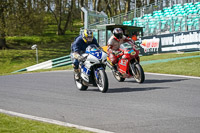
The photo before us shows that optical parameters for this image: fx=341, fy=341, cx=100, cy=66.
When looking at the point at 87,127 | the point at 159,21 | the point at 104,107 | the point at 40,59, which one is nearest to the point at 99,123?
the point at 87,127

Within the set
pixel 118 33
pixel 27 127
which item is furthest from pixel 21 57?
pixel 27 127

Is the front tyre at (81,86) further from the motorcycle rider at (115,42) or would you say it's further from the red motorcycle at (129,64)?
the motorcycle rider at (115,42)

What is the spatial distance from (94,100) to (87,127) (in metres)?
2.64

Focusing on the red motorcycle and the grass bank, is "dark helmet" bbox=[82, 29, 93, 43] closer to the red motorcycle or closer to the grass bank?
the red motorcycle

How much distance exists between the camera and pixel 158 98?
806 centimetres

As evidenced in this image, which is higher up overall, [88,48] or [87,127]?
[88,48]

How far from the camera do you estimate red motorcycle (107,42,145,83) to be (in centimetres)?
1063

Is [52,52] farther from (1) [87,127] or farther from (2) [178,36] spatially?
(1) [87,127]

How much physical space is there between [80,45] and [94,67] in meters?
0.95

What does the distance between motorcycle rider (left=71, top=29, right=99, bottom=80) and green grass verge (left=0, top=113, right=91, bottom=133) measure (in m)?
3.64

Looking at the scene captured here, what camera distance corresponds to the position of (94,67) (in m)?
9.34

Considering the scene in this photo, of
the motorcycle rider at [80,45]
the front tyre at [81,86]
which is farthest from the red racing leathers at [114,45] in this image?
the front tyre at [81,86]

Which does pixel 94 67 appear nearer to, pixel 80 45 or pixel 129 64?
pixel 80 45

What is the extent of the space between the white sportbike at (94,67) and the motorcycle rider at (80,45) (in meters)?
0.22
